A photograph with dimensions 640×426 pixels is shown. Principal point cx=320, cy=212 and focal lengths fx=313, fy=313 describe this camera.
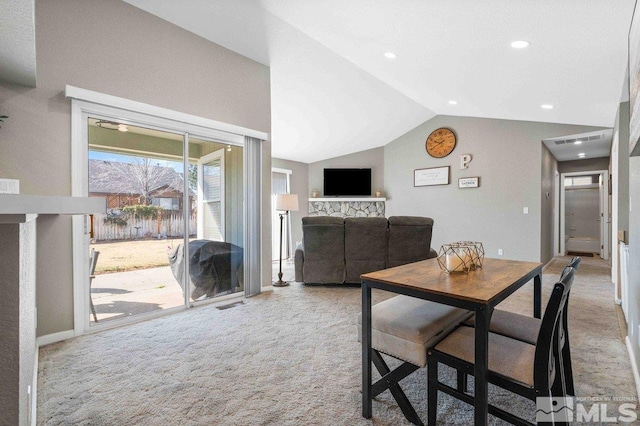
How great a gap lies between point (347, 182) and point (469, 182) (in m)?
2.78

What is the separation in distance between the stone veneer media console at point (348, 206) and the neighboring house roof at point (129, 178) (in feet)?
15.6

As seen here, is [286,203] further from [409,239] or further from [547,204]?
[547,204]

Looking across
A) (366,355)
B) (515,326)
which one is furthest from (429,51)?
(366,355)

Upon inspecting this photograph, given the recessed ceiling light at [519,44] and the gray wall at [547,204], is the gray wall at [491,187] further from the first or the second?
the recessed ceiling light at [519,44]

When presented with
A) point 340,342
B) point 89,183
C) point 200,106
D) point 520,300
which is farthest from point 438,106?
point 89,183

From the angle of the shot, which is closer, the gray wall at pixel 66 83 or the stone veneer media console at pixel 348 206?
the gray wall at pixel 66 83

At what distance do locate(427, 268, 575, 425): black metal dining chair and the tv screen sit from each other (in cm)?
618

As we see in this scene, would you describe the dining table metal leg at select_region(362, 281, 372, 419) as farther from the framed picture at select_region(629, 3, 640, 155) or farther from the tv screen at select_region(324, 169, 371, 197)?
the tv screen at select_region(324, 169, 371, 197)

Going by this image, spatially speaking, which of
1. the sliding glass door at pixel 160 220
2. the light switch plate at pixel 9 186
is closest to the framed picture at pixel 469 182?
the sliding glass door at pixel 160 220

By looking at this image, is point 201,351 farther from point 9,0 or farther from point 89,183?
point 9,0

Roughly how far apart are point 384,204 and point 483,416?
6328 mm

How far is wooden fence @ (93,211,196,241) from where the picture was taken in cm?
289

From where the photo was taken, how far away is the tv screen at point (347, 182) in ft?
25.1

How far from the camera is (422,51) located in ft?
10.7
